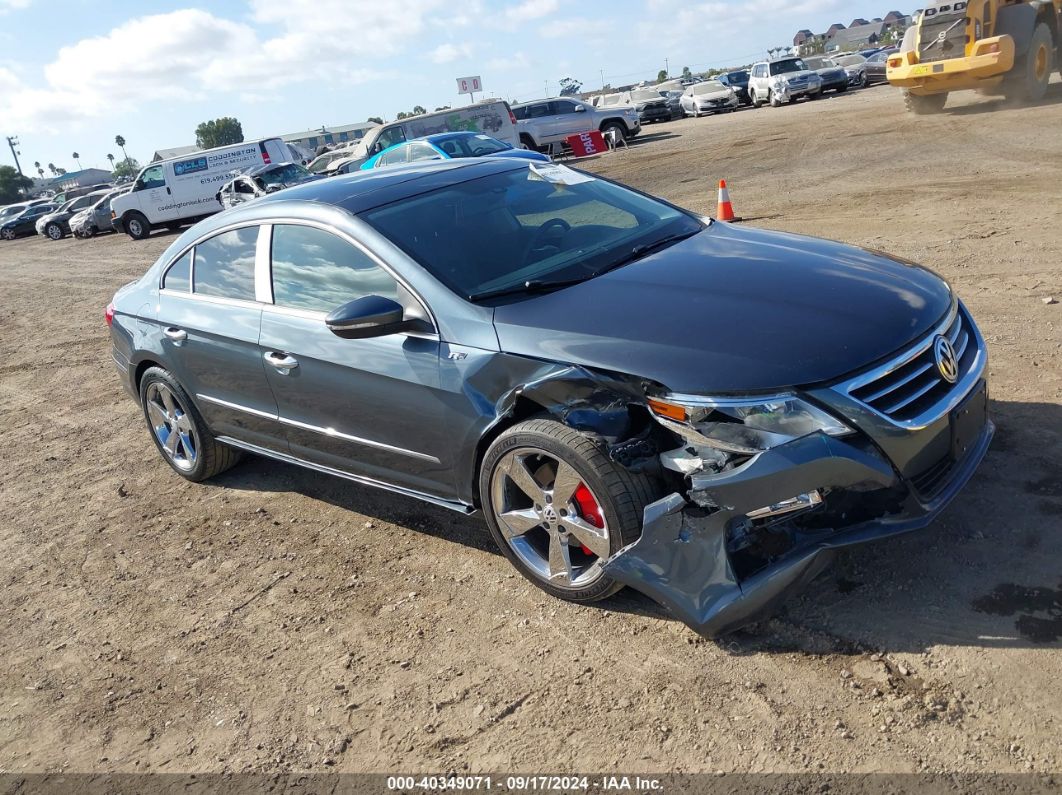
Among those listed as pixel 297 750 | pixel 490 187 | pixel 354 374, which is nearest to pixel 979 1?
pixel 490 187

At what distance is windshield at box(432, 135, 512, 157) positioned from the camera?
17984 millimetres

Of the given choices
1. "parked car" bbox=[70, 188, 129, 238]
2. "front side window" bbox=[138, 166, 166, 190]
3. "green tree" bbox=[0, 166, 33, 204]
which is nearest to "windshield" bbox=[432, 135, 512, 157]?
"front side window" bbox=[138, 166, 166, 190]

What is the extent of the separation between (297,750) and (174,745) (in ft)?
1.63

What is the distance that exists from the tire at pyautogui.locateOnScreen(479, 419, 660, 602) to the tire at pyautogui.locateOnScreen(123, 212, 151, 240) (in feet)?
82.7

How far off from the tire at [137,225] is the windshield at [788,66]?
2194 centimetres

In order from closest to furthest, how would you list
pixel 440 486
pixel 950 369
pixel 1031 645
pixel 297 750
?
1. pixel 1031 645
2. pixel 297 750
3. pixel 950 369
4. pixel 440 486

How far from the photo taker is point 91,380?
8781 mm

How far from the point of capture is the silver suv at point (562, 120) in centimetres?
2653

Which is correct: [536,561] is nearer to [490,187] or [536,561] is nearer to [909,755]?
[909,755]

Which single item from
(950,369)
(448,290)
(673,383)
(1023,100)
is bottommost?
(1023,100)

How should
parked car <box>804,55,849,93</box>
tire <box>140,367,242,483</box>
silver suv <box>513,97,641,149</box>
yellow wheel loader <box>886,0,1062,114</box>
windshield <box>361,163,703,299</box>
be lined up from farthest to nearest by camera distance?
parked car <box>804,55,849,93</box> < silver suv <box>513,97,641,149</box> < yellow wheel loader <box>886,0,1062,114</box> < tire <box>140,367,242,483</box> < windshield <box>361,163,703,299</box>

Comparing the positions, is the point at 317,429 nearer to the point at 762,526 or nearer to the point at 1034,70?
the point at 762,526

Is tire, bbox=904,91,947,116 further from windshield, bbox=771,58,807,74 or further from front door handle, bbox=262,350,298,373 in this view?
front door handle, bbox=262,350,298,373

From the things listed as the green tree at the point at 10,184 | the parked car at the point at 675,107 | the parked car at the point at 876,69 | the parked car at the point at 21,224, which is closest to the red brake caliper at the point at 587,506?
the parked car at the point at 675,107
